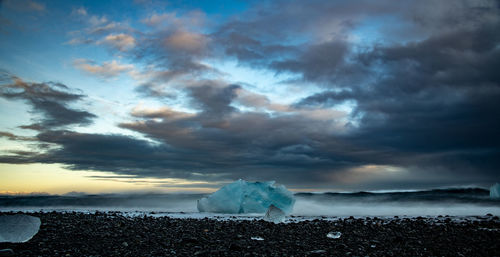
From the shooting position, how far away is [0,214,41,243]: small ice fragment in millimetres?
4996

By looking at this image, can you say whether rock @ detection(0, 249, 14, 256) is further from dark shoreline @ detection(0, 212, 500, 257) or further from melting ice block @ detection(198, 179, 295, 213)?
melting ice block @ detection(198, 179, 295, 213)

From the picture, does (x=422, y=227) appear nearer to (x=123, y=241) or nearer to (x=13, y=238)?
(x=123, y=241)

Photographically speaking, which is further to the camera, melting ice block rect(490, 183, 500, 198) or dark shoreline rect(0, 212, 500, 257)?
melting ice block rect(490, 183, 500, 198)

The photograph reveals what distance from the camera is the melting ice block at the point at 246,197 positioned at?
15500 mm

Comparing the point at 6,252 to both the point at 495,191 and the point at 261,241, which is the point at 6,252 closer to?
the point at 261,241

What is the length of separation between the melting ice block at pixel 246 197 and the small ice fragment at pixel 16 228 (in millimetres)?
10866

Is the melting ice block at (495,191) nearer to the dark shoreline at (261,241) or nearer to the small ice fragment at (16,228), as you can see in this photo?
the dark shoreline at (261,241)

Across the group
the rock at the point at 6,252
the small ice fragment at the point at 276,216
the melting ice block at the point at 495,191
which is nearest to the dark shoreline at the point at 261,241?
the rock at the point at 6,252

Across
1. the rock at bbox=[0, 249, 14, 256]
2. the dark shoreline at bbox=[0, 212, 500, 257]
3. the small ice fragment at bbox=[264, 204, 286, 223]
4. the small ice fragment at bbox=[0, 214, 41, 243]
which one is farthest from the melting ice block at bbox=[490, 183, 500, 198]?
the rock at bbox=[0, 249, 14, 256]

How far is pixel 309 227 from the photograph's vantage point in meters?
8.39

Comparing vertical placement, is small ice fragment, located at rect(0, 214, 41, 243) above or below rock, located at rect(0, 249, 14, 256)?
above

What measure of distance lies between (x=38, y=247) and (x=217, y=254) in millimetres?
3051

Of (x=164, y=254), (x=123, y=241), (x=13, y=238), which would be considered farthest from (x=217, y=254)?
(x=13, y=238)

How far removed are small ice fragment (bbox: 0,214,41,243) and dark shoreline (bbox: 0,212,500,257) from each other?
0.52ft
